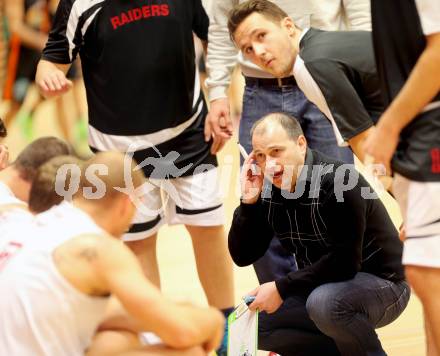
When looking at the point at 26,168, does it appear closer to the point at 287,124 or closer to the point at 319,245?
the point at 287,124

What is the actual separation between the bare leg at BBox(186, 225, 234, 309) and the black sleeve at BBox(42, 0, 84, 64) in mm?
957

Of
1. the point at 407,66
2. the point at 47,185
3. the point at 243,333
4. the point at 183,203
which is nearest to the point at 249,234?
the point at 243,333

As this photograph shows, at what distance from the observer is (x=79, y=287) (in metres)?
2.24

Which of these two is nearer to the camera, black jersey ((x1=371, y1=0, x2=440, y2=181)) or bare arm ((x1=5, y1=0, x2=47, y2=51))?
black jersey ((x1=371, y1=0, x2=440, y2=181))

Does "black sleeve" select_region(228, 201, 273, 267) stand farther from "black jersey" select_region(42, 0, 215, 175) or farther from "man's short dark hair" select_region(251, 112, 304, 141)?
"black jersey" select_region(42, 0, 215, 175)

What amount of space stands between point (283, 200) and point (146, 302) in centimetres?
123

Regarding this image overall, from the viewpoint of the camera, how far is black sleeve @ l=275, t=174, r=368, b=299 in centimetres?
316

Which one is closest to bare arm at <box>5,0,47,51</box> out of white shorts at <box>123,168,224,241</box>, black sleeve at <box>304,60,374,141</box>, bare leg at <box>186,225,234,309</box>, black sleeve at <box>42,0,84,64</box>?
black sleeve at <box>42,0,84,64</box>

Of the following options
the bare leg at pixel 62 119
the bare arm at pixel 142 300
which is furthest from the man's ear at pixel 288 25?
the bare leg at pixel 62 119

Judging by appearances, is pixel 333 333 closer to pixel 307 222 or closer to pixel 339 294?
pixel 339 294

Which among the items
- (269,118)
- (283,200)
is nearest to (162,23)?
(269,118)

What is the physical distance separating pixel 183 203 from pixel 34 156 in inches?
38.4

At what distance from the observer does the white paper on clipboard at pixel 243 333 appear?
310cm

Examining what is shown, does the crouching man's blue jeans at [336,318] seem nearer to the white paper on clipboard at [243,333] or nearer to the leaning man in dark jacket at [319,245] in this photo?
the leaning man in dark jacket at [319,245]
